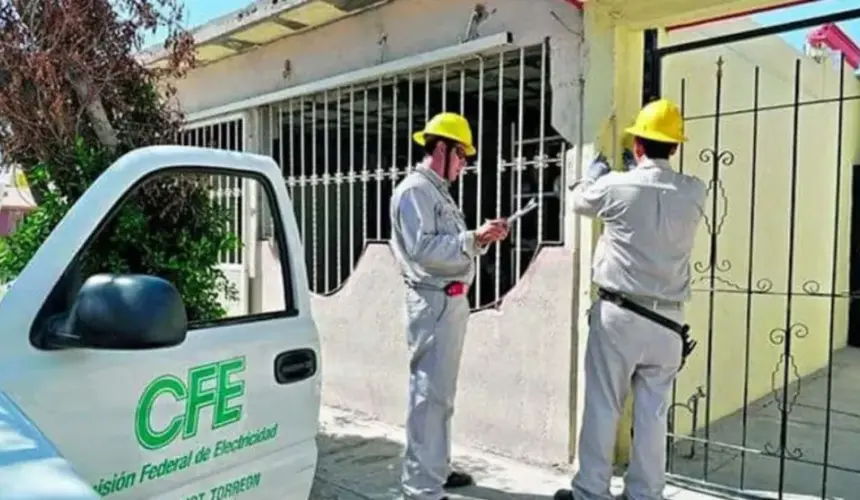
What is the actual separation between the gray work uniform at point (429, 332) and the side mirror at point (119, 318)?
6.51 ft

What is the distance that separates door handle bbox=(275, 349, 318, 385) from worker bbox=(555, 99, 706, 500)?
1.66 meters

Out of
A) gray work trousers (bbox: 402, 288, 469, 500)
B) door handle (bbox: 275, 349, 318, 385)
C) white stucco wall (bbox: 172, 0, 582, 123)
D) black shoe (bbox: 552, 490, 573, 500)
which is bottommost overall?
black shoe (bbox: 552, 490, 573, 500)

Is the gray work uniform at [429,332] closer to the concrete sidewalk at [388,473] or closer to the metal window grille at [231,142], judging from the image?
the concrete sidewalk at [388,473]

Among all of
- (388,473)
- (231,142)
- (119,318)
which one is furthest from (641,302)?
(231,142)

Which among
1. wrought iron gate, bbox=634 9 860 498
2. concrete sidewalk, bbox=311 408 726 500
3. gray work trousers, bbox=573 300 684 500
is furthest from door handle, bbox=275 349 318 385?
wrought iron gate, bbox=634 9 860 498

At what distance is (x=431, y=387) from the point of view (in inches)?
145

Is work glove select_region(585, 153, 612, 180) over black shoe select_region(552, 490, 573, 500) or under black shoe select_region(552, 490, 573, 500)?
over

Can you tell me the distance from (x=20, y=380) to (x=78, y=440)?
21 centimetres

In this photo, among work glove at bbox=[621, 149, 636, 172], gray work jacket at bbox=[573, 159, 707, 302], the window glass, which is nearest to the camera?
gray work jacket at bbox=[573, 159, 707, 302]

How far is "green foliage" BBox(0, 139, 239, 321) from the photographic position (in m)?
3.95

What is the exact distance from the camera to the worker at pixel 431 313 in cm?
366

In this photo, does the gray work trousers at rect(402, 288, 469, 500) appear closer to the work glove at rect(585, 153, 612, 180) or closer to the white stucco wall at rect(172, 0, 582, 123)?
the work glove at rect(585, 153, 612, 180)

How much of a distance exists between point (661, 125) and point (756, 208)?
2.86 meters

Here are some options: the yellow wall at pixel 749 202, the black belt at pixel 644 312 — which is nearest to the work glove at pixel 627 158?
the yellow wall at pixel 749 202
